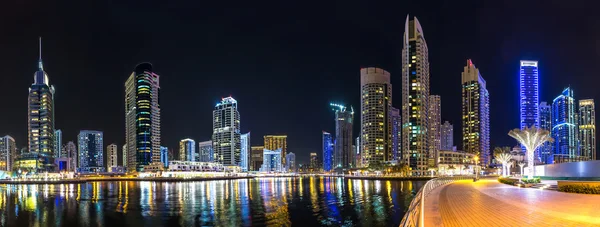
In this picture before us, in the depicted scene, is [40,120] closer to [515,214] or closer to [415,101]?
[415,101]

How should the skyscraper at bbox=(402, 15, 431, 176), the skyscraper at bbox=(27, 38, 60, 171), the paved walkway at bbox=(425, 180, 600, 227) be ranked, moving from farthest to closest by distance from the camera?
the skyscraper at bbox=(27, 38, 60, 171)
the skyscraper at bbox=(402, 15, 431, 176)
the paved walkway at bbox=(425, 180, 600, 227)

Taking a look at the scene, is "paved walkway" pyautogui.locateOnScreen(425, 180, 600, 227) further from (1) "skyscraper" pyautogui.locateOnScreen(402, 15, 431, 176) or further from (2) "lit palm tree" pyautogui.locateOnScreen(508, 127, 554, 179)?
(1) "skyscraper" pyautogui.locateOnScreen(402, 15, 431, 176)

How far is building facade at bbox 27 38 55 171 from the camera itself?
18662cm

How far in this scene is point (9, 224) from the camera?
1331 inches

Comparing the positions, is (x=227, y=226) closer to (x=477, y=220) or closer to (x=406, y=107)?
(x=477, y=220)

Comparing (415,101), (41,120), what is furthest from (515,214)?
(41,120)

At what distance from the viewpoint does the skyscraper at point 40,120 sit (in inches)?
7347

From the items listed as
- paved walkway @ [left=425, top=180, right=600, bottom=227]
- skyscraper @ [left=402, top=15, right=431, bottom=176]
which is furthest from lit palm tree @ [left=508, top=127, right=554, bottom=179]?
skyscraper @ [left=402, top=15, right=431, bottom=176]

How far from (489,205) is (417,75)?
145987 mm

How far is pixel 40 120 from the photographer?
188250 mm

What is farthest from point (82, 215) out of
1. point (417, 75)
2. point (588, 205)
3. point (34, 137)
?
point (34, 137)

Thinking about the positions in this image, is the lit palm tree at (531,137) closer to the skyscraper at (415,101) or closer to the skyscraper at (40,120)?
the skyscraper at (415,101)

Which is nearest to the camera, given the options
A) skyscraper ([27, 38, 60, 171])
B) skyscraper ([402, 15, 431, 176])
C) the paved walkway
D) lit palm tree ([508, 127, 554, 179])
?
the paved walkway

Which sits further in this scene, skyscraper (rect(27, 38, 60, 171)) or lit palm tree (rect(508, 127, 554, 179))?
skyscraper (rect(27, 38, 60, 171))
